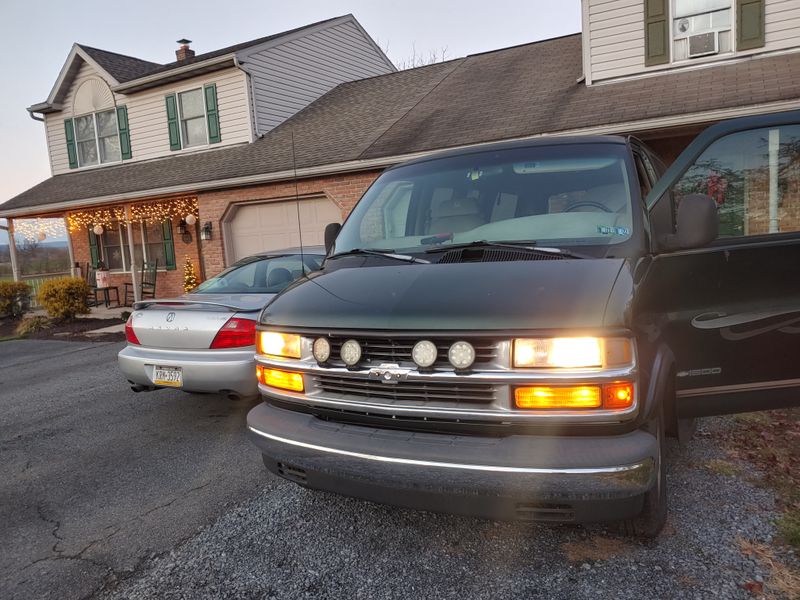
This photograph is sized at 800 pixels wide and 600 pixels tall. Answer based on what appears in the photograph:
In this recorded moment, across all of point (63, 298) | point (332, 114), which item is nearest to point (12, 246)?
point (63, 298)

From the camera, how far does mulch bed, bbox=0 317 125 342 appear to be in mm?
10527

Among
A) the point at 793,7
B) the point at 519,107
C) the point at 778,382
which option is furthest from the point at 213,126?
the point at 778,382

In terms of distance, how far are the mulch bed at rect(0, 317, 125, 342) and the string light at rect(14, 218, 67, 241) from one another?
481 cm

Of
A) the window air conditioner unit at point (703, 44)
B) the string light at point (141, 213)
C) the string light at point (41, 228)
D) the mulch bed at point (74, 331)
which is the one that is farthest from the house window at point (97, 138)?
the window air conditioner unit at point (703, 44)

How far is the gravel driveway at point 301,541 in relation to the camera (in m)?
2.42

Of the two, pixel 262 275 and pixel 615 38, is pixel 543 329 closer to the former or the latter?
pixel 262 275

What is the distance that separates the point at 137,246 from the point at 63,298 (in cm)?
418

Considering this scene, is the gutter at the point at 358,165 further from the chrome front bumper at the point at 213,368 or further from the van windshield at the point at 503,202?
the chrome front bumper at the point at 213,368

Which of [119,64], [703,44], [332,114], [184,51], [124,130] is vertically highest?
[184,51]

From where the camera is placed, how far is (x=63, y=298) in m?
12.0

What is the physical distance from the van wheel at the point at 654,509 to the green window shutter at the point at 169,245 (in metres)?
14.4

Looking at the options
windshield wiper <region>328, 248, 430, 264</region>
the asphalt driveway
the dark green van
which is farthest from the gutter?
the asphalt driveway

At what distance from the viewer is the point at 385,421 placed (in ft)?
7.92

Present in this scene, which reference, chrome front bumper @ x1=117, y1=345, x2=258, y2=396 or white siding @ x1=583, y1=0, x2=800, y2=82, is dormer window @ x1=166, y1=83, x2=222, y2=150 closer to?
white siding @ x1=583, y1=0, x2=800, y2=82
